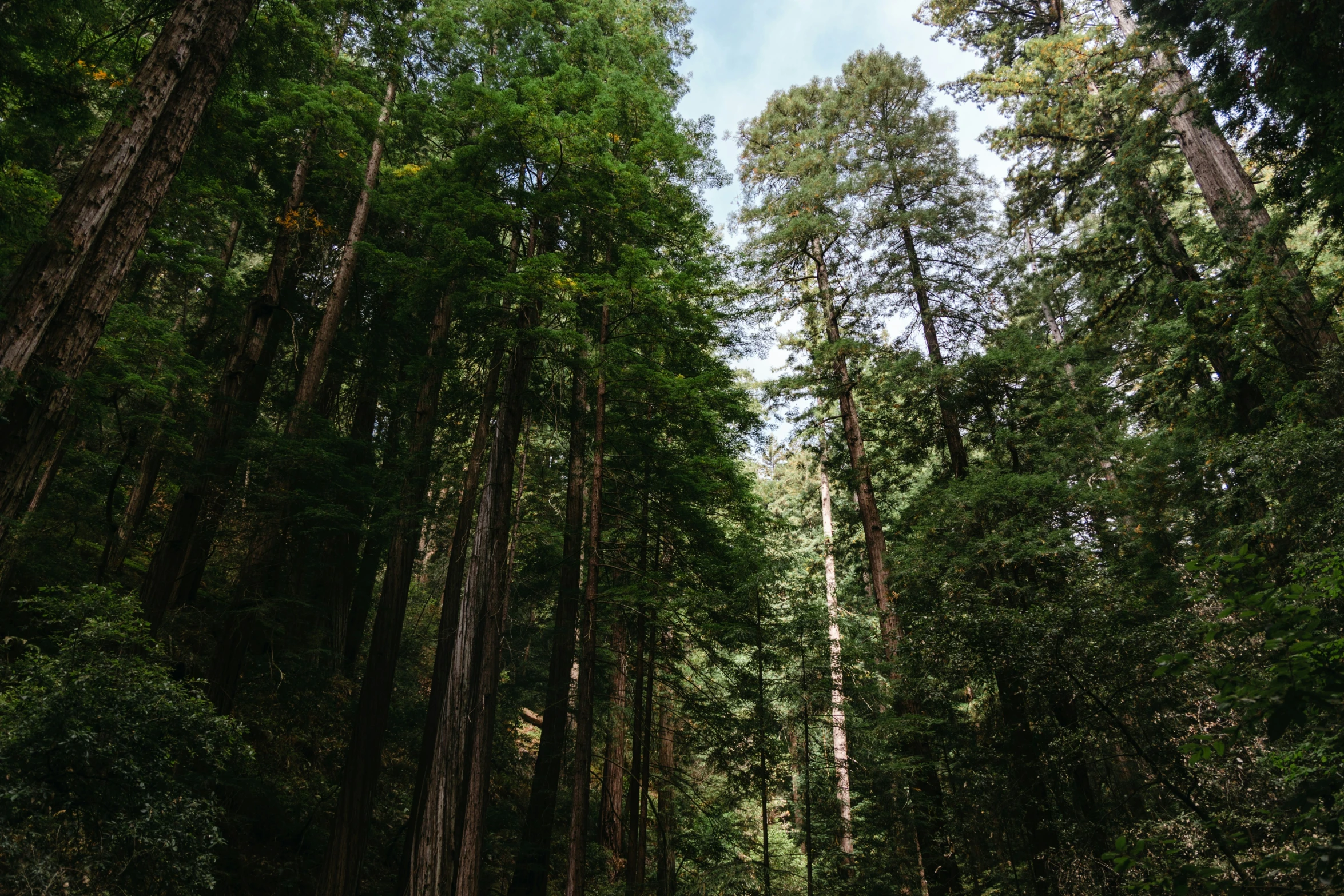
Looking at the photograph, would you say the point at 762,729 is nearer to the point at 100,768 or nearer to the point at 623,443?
the point at 623,443

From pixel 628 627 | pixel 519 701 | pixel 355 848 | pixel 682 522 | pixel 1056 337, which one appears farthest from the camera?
pixel 1056 337

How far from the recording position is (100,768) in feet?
17.6

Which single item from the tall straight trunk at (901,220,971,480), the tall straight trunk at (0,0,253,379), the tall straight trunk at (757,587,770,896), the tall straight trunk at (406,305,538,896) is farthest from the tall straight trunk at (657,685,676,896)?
the tall straight trunk at (0,0,253,379)

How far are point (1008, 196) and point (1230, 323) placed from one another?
19.6 feet

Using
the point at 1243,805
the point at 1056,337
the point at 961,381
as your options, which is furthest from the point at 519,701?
the point at 1056,337

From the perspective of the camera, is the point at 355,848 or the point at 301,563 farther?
the point at 301,563

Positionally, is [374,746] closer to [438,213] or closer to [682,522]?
[682,522]

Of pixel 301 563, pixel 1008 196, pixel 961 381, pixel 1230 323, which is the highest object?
pixel 1008 196

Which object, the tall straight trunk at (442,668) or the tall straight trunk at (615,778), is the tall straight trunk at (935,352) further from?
the tall straight trunk at (442,668)

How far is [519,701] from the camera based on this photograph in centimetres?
1691

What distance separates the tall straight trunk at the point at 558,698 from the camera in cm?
944

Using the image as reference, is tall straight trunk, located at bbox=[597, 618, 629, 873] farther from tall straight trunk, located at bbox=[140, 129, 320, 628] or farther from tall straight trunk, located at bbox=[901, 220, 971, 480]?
tall straight trunk, located at bbox=[901, 220, 971, 480]

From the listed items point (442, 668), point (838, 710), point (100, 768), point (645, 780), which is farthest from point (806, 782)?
point (100, 768)

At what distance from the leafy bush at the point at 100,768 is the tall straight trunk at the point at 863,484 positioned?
31.7 ft
